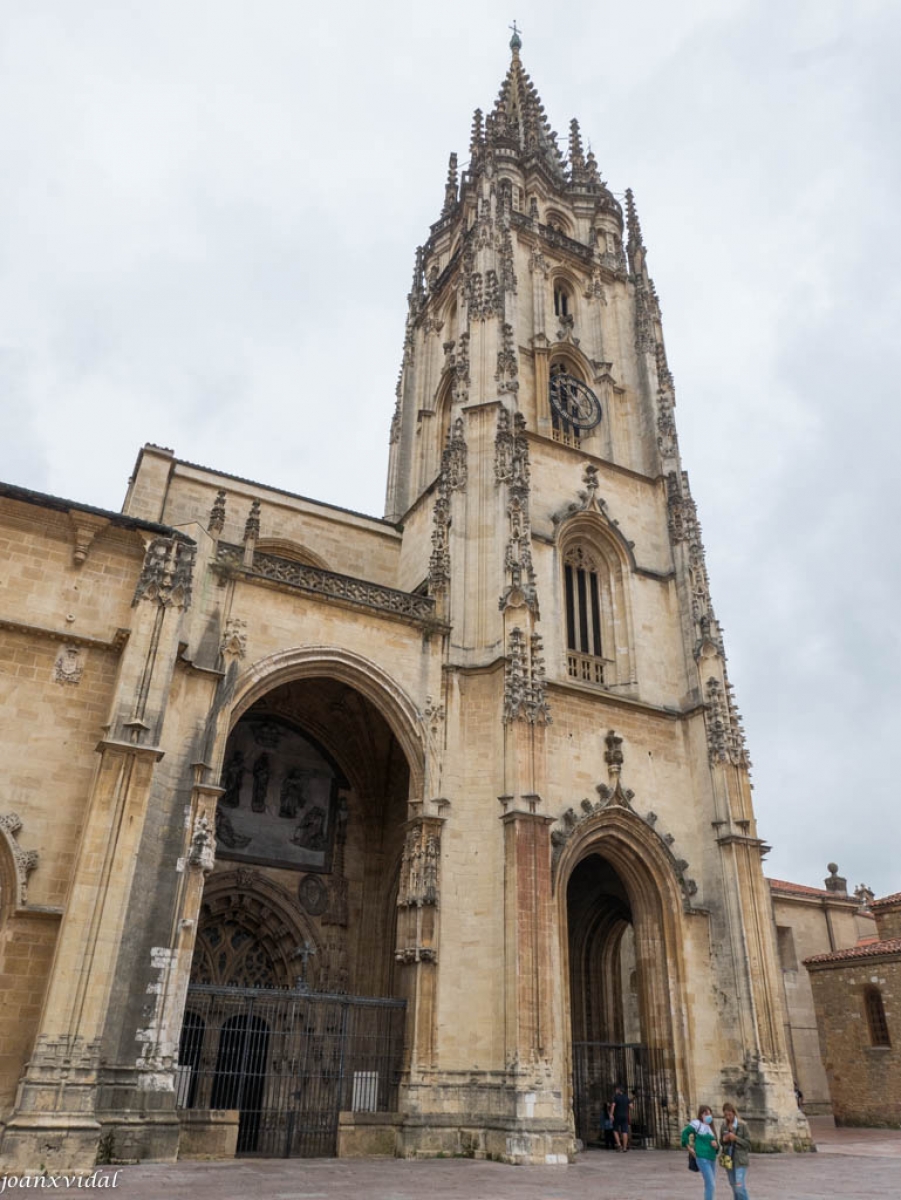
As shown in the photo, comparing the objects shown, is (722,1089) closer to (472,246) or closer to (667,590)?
(667,590)

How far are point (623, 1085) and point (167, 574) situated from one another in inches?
487

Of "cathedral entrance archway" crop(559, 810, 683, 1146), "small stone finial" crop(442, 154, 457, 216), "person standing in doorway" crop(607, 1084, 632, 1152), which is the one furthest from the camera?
"small stone finial" crop(442, 154, 457, 216)

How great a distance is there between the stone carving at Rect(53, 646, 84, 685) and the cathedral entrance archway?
8852 mm

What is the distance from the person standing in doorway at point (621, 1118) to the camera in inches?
592

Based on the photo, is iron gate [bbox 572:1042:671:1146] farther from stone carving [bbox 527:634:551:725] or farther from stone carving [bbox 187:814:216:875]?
stone carving [bbox 187:814:216:875]

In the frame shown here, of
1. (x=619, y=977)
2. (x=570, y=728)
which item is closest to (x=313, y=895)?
(x=570, y=728)

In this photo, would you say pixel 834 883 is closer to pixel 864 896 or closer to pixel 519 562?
pixel 864 896

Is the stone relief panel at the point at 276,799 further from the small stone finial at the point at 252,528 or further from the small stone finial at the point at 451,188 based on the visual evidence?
the small stone finial at the point at 451,188

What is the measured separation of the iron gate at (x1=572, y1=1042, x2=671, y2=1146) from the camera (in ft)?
51.1

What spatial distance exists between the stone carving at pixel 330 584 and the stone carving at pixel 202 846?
4508 mm

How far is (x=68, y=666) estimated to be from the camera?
12.6 metres

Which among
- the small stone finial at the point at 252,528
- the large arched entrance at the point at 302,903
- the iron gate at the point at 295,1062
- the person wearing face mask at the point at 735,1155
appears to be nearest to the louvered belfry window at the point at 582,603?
the large arched entrance at the point at 302,903

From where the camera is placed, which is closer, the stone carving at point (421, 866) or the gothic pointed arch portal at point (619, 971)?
the stone carving at point (421, 866)

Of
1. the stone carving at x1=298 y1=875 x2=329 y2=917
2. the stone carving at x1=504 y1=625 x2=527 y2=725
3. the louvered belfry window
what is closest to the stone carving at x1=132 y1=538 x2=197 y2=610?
the stone carving at x1=504 y1=625 x2=527 y2=725
